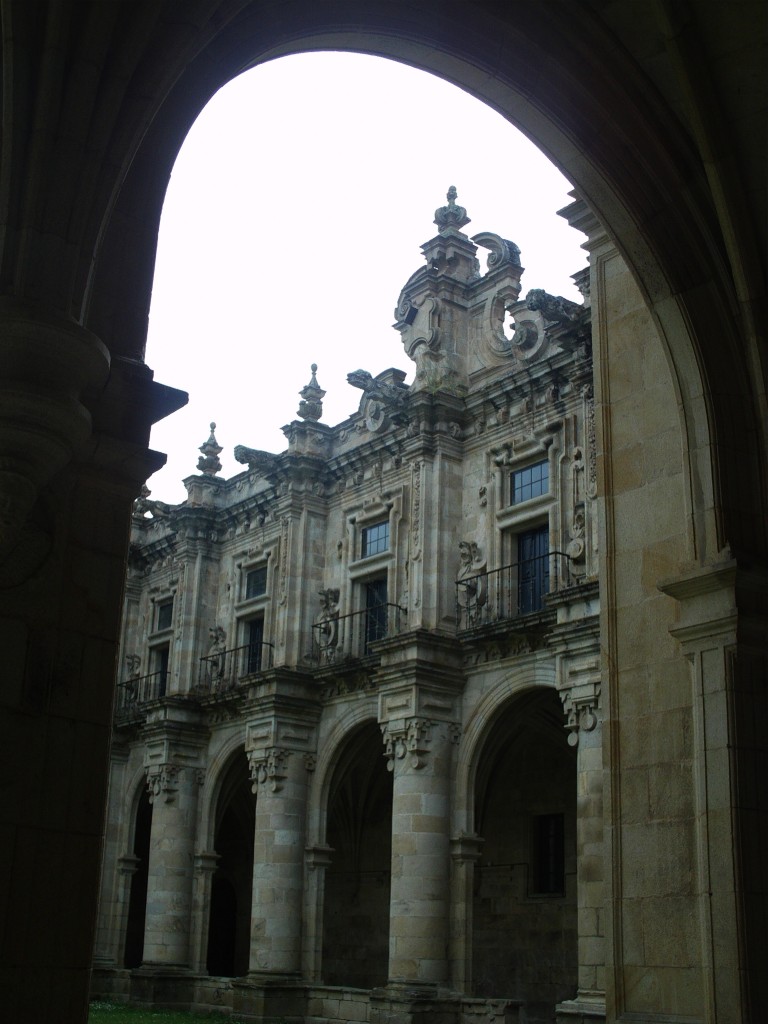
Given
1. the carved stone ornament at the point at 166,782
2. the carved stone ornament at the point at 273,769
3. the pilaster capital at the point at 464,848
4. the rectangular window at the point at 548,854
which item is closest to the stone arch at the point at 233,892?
the carved stone ornament at the point at 166,782

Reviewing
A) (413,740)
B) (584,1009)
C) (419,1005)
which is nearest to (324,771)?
(413,740)

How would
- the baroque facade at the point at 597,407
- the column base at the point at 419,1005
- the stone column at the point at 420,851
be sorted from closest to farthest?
1. the baroque facade at the point at 597,407
2. the column base at the point at 419,1005
3. the stone column at the point at 420,851

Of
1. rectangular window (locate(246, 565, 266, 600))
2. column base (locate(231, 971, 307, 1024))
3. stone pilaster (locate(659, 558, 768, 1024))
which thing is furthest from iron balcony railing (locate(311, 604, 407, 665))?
stone pilaster (locate(659, 558, 768, 1024))

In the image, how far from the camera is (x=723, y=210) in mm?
8742

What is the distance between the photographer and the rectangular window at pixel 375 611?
2702cm

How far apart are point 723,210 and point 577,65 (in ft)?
4.51

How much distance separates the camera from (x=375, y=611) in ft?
90.0

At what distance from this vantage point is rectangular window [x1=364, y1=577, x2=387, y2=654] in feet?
88.6

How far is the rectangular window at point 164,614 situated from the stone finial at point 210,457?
3593 millimetres

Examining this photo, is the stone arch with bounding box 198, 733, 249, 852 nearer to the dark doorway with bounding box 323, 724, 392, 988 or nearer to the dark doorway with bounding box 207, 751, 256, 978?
the dark doorway with bounding box 323, 724, 392, 988

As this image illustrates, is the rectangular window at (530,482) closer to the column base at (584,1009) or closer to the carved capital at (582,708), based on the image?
the carved capital at (582,708)

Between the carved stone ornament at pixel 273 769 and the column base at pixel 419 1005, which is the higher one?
the carved stone ornament at pixel 273 769

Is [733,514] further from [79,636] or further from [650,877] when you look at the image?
[79,636]

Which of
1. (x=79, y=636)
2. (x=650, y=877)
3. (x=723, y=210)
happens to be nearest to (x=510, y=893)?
(x=650, y=877)
